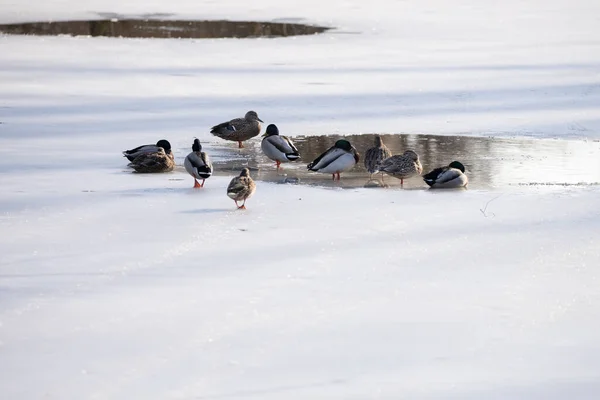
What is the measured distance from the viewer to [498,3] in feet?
99.9

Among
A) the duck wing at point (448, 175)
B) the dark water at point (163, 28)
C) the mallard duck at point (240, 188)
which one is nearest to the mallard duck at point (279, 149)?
the duck wing at point (448, 175)

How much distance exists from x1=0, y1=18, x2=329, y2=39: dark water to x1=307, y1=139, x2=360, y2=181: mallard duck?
47.2ft

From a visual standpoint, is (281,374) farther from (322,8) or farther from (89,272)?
(322,8)

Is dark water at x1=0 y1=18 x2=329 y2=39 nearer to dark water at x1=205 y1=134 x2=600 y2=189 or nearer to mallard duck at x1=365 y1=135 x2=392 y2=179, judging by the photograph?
dark water at x1=205 y1=134 x2=600 y2=189

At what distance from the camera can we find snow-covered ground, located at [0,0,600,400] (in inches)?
179

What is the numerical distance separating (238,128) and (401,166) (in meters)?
2.56

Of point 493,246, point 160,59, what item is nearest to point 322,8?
point 160,59

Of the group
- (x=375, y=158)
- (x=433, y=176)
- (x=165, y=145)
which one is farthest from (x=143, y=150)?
(x=433, y=176)

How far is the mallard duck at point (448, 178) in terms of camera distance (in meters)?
8.48

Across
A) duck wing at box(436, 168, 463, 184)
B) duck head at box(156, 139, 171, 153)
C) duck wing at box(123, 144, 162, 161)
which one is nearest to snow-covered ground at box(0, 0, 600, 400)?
duck wing at box(436, 168, 463, 184)

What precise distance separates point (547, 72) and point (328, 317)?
1175 cm

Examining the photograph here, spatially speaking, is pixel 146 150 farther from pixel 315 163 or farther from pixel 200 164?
pixel 315 163

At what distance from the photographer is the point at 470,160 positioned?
392 inches

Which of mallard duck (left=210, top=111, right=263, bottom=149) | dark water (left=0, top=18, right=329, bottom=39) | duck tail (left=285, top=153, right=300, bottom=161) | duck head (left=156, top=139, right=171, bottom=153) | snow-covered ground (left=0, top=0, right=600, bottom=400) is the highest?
dark water (left=0, top=18, right=329, bottom=39)
